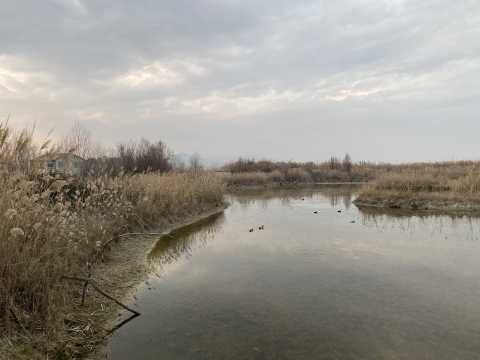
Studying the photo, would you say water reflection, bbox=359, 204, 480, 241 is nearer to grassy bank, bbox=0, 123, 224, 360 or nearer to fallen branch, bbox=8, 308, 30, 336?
grassy bank, bbox=0, 123, 224, 360

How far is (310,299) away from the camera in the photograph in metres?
4.99

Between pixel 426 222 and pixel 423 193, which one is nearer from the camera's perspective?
pixel 426 222

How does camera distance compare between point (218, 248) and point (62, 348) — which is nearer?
point (62, 348)

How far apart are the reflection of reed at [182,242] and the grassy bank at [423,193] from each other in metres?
8.91

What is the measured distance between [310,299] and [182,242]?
490cm

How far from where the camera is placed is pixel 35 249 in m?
3.77

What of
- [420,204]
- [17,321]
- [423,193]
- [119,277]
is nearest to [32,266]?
[17,321]

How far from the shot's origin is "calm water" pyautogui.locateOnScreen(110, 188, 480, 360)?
3.69 metres

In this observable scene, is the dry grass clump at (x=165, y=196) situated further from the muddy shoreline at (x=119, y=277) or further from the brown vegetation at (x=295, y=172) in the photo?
the brown vegetation at (x=295, y=172)

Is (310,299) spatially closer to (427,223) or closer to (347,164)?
(427,223)

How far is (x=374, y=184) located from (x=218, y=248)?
13.2 m

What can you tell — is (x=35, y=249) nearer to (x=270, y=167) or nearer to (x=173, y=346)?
(x=173, y=346)

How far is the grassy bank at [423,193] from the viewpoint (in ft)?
48.5

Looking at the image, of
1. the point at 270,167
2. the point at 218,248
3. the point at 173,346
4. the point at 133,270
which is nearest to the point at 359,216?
the point at 218,248
